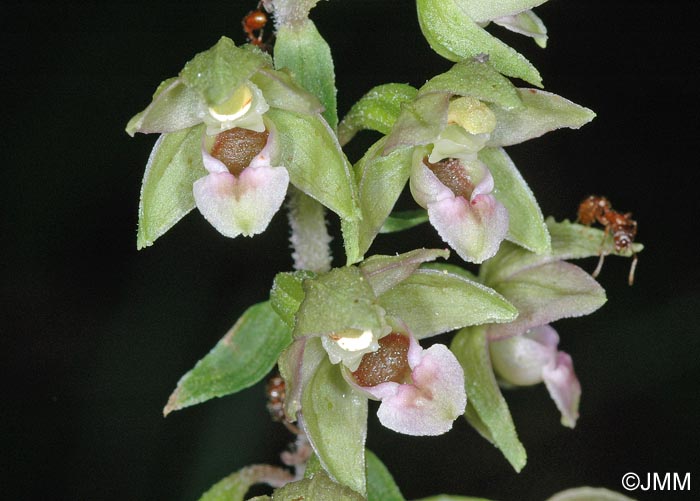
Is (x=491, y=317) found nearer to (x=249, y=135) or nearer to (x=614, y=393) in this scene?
(x=249, y=135)

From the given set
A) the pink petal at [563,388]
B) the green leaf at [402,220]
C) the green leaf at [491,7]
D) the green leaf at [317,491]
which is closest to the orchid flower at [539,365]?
the pink petal at [563,388]

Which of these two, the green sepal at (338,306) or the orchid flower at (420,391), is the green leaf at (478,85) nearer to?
the green sepal at (338,306)

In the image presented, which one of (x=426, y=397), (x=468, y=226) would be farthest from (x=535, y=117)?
(x=426, y=397)

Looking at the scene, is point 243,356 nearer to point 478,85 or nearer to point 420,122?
point 420,122

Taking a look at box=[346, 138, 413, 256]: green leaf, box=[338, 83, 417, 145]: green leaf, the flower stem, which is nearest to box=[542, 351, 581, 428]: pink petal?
the flower stem

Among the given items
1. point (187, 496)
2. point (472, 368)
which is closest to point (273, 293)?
point (472, 368)

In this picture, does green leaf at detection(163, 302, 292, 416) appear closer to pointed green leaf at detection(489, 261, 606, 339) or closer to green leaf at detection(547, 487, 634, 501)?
pointed green leaf at detection(489, 261, 606, 339)
